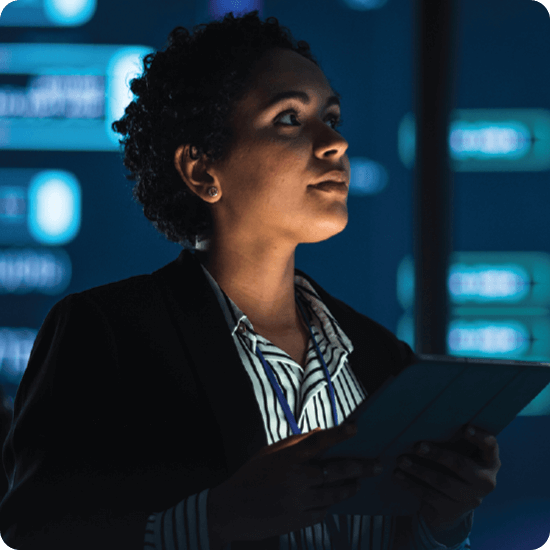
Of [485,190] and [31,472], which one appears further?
[485,190]

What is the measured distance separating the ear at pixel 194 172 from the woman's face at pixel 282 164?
0.02 meters

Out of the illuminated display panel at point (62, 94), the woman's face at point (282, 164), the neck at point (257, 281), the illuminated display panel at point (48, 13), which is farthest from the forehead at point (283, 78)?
the illuminated display panel at point (48, 13)

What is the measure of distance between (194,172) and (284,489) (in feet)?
2.34

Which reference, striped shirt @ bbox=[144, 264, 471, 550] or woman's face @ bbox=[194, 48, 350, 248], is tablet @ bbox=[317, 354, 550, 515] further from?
woman's face @ bbox=[194, 48, 350, 248]

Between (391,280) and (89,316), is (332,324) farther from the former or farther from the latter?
(391,280)

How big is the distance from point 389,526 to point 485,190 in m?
2.31

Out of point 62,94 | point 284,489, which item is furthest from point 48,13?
point 284,489

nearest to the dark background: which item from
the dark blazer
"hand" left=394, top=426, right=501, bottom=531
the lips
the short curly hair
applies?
the short curly hair

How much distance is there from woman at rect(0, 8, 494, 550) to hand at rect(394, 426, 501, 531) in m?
0.10

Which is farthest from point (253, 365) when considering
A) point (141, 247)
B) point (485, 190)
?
point (485, 190)

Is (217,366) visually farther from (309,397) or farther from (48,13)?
(48,13)

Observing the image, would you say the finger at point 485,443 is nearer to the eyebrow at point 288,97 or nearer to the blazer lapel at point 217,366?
the blazer lapel at point 217,366

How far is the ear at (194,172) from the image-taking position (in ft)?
3.99

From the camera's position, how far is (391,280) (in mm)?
2820
